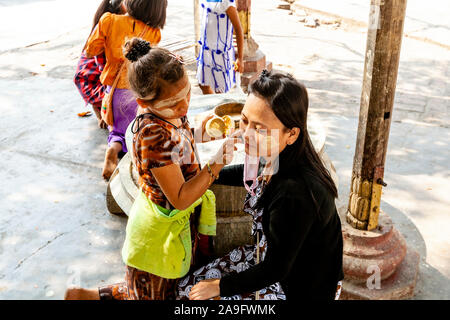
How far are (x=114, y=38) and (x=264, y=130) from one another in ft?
7.32

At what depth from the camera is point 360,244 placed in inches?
107

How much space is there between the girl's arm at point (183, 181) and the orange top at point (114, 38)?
1920mm

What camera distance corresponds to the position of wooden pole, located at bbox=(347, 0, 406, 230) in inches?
87.7

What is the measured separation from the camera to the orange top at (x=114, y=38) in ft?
11.6

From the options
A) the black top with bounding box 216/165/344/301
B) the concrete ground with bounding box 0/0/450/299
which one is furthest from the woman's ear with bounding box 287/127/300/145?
the concrete ground with bounding box 0/0/450/299

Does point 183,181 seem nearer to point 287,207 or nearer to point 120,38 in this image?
point 287,207

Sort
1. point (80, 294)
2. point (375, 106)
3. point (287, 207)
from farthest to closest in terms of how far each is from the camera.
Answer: point (375, 106), point (80, 294), point (287, 207)

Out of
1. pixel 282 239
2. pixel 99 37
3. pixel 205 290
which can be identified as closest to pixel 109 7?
pixel 99 37

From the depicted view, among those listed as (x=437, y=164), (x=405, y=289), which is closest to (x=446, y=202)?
(x=437, y=164)

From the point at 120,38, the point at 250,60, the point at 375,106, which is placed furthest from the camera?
the point at 250,60

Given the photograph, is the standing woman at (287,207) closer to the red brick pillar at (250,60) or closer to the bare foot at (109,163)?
the bare foot at (109,163)

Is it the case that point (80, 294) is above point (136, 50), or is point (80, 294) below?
below

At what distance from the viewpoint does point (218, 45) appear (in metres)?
4.51
